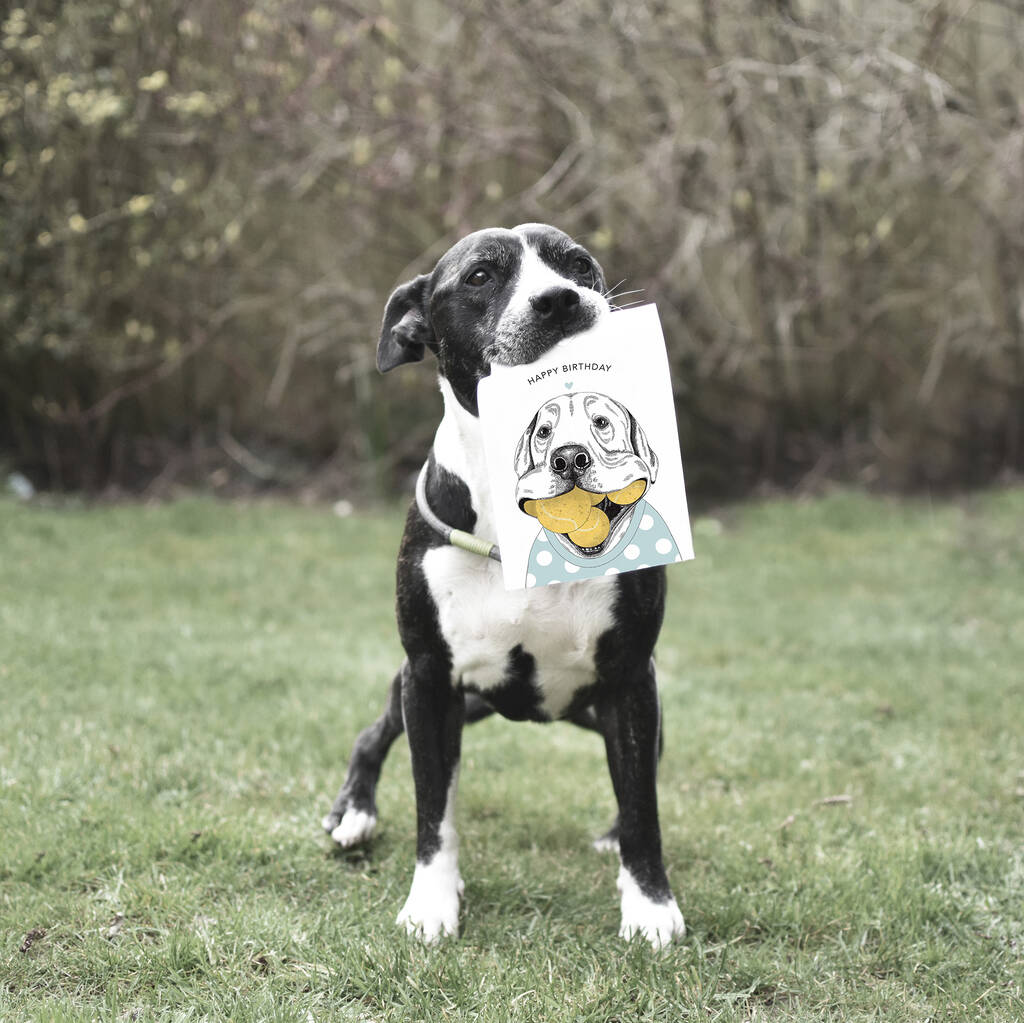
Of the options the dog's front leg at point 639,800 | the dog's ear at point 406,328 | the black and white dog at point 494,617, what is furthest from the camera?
the dog's ear at point 406,328

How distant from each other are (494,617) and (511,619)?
1.5 inches

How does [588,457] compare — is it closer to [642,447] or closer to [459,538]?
[642,447]

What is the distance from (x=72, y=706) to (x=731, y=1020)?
8.93 ft

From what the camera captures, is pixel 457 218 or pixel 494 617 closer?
pixel 494 617

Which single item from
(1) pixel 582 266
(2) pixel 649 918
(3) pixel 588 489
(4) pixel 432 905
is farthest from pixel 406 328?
(2) pixel 649 918

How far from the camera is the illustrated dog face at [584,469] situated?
7.60ft

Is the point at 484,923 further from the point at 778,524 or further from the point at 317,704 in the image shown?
the point at 778,524

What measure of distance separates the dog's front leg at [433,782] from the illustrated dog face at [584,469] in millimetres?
494

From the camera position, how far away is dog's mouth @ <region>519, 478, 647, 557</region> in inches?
91.3

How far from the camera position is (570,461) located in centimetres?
234

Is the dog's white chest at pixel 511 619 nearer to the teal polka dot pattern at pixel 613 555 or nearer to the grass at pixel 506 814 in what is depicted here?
the teal polka dot pattern at pixel 613 555

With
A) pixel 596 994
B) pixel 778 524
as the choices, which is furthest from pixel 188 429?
pixel 596 994

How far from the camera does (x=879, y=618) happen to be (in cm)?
552

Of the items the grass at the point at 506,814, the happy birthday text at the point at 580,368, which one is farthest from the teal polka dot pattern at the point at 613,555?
the grass at the point at 506,814
